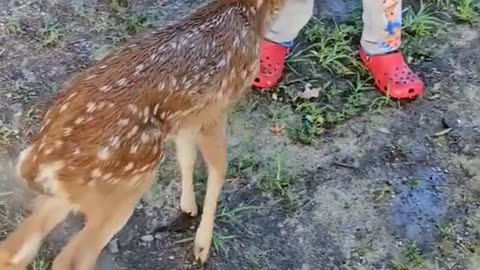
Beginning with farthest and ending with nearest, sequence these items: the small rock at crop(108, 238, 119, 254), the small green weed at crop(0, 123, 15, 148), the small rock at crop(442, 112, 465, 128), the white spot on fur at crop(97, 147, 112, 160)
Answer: the small rock at crop(442, 112, 465, 128), the small green weed at crop(0, 123, 15, 148), the small rock at crop(108, 238, 119, 254), the white spot on fur at crop(97, 147, 112, 160)

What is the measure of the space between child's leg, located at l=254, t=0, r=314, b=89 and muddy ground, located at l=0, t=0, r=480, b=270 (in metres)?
0.07

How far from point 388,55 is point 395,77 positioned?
11 centimetres

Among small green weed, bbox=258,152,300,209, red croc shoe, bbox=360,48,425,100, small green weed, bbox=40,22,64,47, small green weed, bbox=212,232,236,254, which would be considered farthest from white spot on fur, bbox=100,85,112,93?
red croc shoe, bbox=360,48,425,100

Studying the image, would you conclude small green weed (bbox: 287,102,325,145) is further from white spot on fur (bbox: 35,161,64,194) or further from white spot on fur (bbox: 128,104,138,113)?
white spot on fur (bbox: 35,161,64,194)

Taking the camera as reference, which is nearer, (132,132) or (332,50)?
(132,132)

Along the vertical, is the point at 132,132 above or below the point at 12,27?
above

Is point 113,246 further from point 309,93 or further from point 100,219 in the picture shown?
point 309,93

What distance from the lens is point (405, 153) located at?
4.55 m

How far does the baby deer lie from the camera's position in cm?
329

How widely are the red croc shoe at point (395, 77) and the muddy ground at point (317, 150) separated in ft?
0.16

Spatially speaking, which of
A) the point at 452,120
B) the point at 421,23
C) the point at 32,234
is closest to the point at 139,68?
the point at 32,234

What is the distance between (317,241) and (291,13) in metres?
1.10

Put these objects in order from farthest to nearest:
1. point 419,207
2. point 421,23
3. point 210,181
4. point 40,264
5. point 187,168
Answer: point 421,23 → point 419,207 → point 187,168 → point 210,181 → point 40,264

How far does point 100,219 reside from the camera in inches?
135
